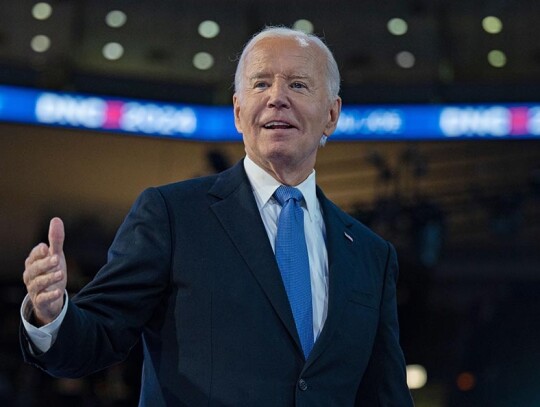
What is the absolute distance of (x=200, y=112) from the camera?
30.7ft

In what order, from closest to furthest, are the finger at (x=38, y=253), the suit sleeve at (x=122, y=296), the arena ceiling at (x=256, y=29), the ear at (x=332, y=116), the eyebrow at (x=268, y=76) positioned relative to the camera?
the finger at (x=38, y=253) < the suit sleeve at (x=122, y=296) < the eyebrow at (x=268, y=76) < the ear at (x=332, y=116) < the arena ceiling at (x=256, y=29)

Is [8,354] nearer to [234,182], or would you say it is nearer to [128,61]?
[128,61]

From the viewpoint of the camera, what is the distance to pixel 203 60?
30.7 ft

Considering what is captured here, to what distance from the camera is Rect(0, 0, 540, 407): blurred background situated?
856 cm

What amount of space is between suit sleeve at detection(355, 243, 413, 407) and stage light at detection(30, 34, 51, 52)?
7.09 meters

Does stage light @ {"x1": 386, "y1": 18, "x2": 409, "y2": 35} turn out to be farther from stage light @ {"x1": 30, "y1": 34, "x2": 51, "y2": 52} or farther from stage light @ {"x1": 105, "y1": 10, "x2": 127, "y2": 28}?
stage light @ {"x1": 30, "y1": 34, "x2": 51, "y2": 52}

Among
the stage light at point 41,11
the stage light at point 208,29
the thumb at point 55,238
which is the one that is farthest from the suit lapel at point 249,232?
the stage light at point 208,29

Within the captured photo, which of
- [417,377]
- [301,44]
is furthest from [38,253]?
[417,377]

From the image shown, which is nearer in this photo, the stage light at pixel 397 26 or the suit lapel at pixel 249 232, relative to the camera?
the suit lapel at pixel 249 232

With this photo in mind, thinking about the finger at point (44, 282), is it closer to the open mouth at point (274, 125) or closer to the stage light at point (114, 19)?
the open mouth at point (274, 125)

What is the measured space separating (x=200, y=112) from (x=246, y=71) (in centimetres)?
736

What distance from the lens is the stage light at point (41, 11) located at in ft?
28.1

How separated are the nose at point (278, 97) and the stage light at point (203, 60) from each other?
7438 millimetres

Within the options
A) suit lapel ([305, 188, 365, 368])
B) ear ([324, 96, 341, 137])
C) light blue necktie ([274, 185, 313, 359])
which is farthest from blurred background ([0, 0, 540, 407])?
light blue necktie ([274, 185, 313, 359])
